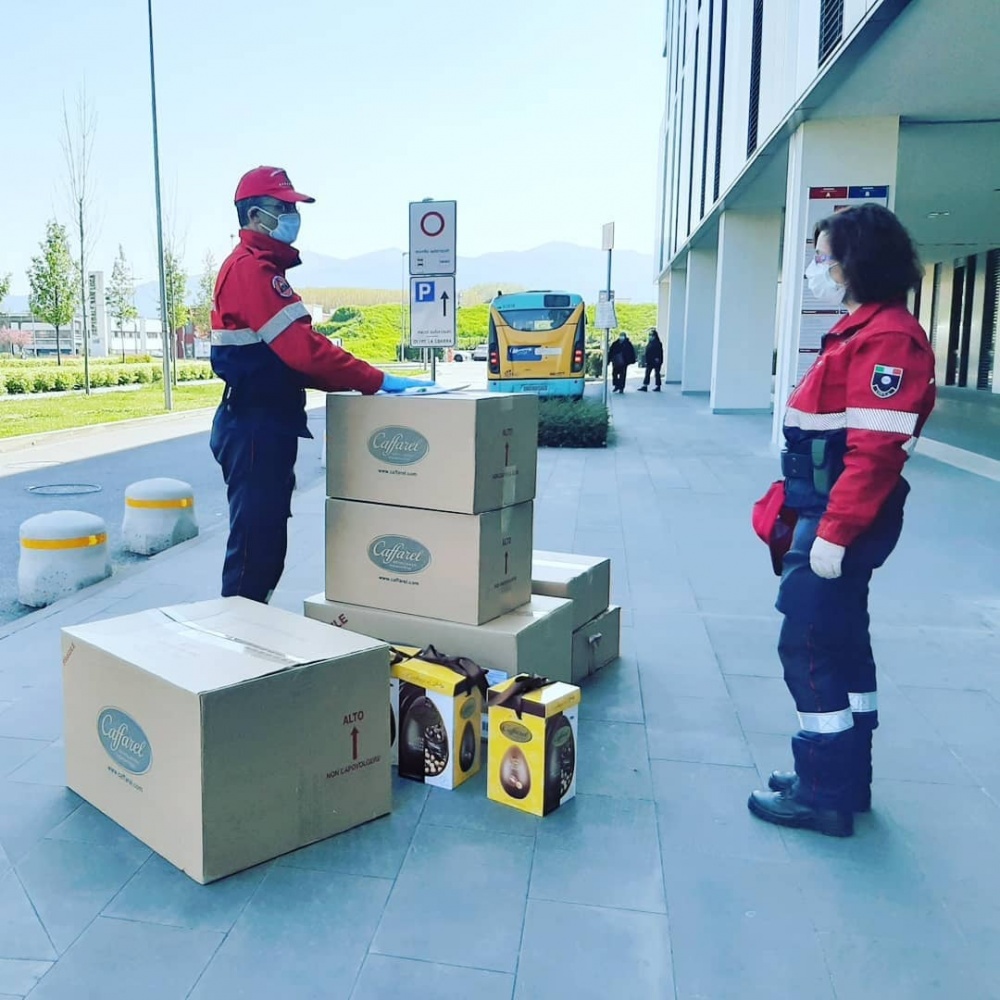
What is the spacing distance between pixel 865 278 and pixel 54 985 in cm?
286

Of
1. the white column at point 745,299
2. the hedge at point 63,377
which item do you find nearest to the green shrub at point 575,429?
the white column at point 745,299

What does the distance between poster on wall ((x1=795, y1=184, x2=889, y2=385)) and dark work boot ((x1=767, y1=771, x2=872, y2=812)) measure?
28.1 feet

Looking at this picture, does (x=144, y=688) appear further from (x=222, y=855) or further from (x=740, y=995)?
Result: (x=740, y=995)

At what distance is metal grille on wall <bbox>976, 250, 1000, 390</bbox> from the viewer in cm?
2548

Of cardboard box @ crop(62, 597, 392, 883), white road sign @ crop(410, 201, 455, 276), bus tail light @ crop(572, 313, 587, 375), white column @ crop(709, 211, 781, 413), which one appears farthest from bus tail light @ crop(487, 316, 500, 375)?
cardboard box @ crop(62, 597, 392, 883)

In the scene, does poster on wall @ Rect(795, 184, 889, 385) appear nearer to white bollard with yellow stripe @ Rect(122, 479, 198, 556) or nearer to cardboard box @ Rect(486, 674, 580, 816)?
white bollard with yellow stripe @ Rect(122, 479, 198, 556)

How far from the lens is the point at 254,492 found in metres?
3.72

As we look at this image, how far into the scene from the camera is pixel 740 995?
2186mm

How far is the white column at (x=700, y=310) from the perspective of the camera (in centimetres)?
2430

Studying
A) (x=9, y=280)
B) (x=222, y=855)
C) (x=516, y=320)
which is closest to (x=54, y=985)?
(x=222, y=855)

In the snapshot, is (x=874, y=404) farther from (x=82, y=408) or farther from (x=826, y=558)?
(x=82, y=408)

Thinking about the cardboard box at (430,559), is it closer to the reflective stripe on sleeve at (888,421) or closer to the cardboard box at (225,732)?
the cardboard box at (225,732)

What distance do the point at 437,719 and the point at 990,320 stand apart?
27.3 meters

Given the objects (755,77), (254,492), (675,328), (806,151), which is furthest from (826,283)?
(675,328)
